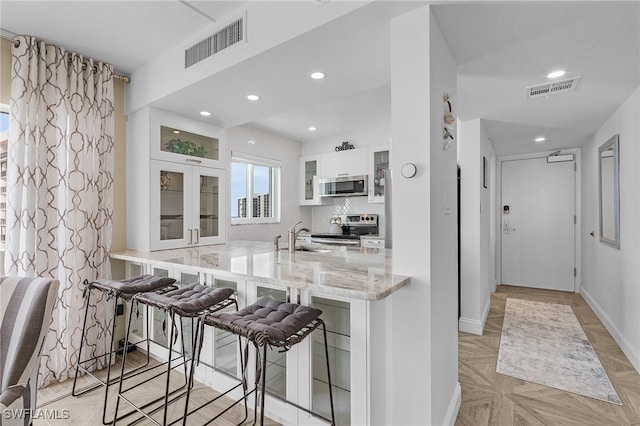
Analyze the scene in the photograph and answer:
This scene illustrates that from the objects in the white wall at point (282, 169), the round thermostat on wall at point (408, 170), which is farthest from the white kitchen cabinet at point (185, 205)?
the round thermostat on wall at point (408, 170)

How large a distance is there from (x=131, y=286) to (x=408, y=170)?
1.91m

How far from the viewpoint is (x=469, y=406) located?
2.07 m

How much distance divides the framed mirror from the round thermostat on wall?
282 cm

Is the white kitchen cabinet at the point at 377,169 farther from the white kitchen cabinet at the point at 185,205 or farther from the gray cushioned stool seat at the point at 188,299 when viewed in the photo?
the gray cushioned stool seat at the point at 188,299

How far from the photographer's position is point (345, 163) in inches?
185

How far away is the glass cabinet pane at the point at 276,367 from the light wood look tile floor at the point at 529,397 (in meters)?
1.12

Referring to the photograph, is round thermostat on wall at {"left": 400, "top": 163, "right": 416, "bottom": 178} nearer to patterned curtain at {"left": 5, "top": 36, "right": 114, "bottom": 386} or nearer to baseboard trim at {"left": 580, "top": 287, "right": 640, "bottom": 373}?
patterned curtain at {"left": 5, "top": 36, "right": 114, "bottom": 386}

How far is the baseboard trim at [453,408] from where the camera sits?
1780mm

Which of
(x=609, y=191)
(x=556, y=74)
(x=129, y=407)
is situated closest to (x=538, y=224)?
(x=609, y=191)

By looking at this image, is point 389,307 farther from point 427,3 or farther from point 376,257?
point 427,3

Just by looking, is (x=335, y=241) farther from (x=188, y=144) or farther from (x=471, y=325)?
(x=188, y=144)

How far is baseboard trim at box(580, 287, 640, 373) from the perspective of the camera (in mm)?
2572

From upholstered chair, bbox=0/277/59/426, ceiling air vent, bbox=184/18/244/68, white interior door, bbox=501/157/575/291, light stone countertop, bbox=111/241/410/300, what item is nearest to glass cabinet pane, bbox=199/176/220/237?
light stone countertop, bbox=111/241/410/300

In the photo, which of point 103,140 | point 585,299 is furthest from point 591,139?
point 103,140
